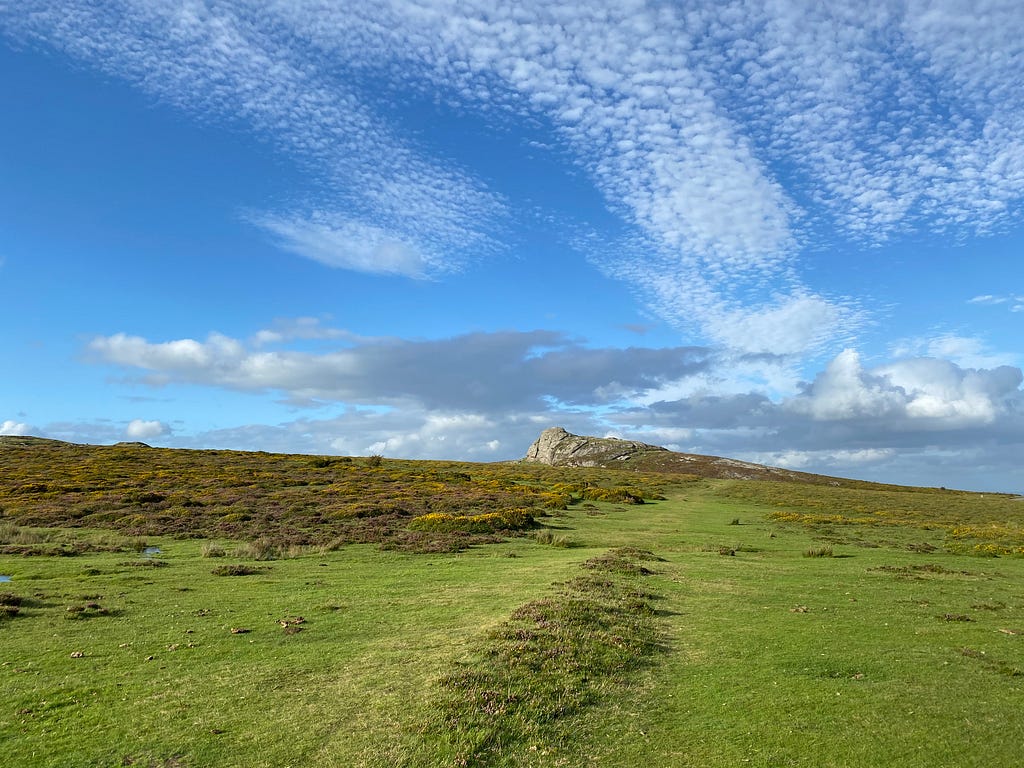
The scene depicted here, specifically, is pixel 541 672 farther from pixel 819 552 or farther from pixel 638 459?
pixel 638 459

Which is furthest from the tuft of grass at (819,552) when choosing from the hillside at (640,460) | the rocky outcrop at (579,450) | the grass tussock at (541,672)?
the rocky outcrop at (579,450)

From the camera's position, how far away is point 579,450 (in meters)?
162

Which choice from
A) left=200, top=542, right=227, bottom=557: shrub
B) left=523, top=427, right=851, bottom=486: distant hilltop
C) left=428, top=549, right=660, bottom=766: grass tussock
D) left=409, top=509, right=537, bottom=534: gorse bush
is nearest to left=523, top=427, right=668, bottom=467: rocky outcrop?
left=523, top=427, right=851, bottom=486: distant hilltop

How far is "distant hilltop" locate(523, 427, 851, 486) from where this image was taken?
424 ft

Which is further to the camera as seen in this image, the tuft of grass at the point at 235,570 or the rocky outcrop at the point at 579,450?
the rocky outcrop at the point at 579,450

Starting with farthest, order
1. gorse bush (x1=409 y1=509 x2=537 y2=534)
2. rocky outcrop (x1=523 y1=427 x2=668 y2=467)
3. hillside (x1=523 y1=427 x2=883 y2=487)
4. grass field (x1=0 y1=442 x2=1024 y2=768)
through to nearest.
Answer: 1. rocky outcrop (x1=523 y1=427 x2=668 y2=467)
2. hillside (x1=523 y1=427 x2=883 y2=487)
3. gorse bush (x1=409 y1=509 x2=537 y2=534)
4. grass field (x1=0 y1=442 x2=1024 y2=768)

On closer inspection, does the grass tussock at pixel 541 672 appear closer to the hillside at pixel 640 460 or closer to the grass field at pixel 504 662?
the grass field at pixel 504 662

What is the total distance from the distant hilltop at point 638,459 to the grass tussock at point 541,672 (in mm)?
113151

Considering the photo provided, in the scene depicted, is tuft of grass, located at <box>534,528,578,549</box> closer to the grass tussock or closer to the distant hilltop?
the grass tussock

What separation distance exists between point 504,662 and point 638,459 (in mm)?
138533

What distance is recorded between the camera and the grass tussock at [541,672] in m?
10.1

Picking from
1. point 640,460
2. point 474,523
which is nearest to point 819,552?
point 474,523

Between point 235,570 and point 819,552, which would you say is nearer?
point 235,570

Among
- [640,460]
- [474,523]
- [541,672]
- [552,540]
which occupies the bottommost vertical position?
[541,672]
